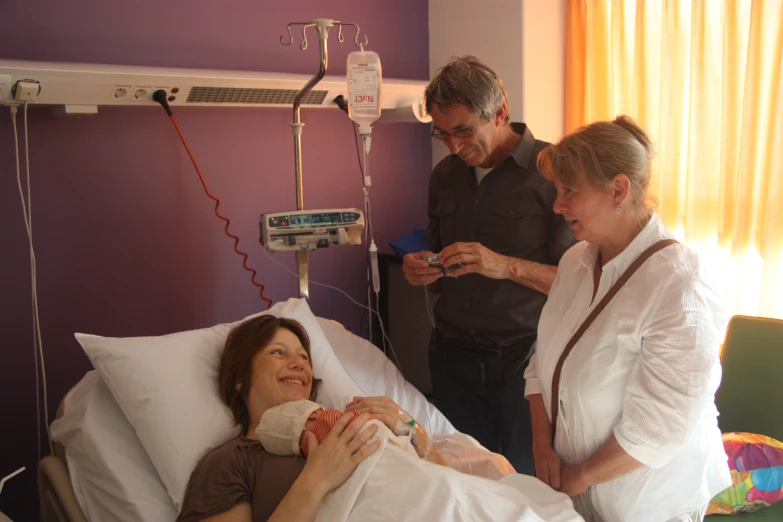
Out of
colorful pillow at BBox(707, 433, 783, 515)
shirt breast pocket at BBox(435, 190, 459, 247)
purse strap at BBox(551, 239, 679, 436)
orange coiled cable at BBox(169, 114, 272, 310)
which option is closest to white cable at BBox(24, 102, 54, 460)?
orange coiled cable at BBox(169, 114, 272, 310)

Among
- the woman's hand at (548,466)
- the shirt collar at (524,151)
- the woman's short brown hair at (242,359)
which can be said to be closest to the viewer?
the woman's hand at (548,466)

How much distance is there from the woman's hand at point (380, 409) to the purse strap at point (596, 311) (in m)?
0.39

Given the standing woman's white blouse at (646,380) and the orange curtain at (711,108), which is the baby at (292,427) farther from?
the orange curtain at (711,108)

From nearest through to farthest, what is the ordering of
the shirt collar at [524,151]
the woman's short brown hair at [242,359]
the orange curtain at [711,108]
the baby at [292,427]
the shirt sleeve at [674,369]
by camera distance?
1. the shirt sleeve at [674,369]
2. the baby at [292,427]
3. the woman's short brown hair at [242,359]
4. the shirt collar at [524,151]
5. the orange curtain at [711,108]

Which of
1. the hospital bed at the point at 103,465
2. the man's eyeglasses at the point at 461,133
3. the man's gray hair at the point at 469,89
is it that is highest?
the man's gray hair at the point at 469,89

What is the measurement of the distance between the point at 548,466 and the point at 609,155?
682mm

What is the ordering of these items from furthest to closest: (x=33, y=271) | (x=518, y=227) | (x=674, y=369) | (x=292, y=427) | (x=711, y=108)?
(x=711, y=108) → (x=33, y=271) → (x=518, y=227) → (x=292, y=427) → (x=674, y=369)

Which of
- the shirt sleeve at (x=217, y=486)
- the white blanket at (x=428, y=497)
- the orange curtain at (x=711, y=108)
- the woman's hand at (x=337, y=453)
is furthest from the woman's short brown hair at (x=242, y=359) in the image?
the orange curtain at (x=711, y=108)

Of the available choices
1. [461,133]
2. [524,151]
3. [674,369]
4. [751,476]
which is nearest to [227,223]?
[461,133]

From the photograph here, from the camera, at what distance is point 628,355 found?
4.67ft

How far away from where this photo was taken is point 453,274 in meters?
2.03

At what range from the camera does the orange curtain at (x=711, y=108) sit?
241 cm

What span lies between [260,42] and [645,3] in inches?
57.5

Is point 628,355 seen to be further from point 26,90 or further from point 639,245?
point 26,90
